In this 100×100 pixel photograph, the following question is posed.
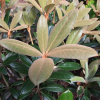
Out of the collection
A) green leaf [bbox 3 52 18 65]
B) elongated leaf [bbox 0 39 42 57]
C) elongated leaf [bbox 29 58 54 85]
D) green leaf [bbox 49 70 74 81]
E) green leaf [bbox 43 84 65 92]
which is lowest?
green leaf [bbox 43 84 65 92]

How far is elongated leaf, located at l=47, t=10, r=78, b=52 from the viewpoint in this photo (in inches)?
14.9

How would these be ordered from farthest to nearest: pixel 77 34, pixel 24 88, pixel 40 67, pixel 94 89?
pixel 94 89 → pixel 77 34 → pixel 24 88 → pixel 40 67

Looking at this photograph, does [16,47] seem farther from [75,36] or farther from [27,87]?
[75,36]

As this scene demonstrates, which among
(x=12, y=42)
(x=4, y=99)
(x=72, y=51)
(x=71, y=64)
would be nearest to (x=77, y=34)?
(x=71, y=64)

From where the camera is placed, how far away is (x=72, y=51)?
31cm

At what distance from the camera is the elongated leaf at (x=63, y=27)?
38 centimetres

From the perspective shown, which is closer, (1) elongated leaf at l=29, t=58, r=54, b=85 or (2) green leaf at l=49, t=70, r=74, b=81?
(1) elongated leaf at l=29, t=58, r=54, b=85

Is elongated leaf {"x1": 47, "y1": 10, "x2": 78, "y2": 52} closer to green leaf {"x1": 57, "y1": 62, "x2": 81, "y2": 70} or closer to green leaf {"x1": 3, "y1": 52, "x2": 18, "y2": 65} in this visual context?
→ green leaf {"x1": 57, "y1": 62, "x2": 81, "y2": 70}

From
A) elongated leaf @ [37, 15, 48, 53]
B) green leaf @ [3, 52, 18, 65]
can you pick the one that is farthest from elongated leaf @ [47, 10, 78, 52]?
green leaf @ [3, 52, 18, 65]

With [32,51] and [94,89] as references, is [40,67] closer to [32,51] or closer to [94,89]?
[32,51]

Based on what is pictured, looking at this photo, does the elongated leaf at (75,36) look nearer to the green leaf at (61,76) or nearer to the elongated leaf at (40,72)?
the green leaf at (61,76)

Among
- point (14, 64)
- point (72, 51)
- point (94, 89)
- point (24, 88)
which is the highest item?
point (72, 51)

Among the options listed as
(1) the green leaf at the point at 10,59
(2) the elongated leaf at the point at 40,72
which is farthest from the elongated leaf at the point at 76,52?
(1) the green leaf at the point at 10,59

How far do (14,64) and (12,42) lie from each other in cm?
25
